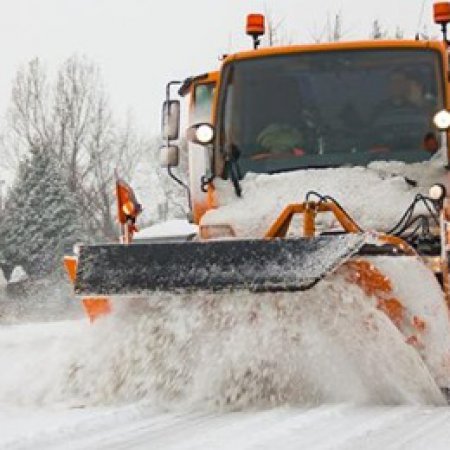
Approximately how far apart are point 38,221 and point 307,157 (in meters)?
23.8

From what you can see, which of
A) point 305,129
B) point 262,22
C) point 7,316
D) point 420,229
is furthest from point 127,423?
point 7,316

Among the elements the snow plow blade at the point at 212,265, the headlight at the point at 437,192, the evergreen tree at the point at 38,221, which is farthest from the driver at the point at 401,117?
the evergreen tree at the point at 38,221

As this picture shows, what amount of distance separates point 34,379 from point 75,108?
129 feet

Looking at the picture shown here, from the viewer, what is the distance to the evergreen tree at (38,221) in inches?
1161

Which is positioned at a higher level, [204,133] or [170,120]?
[170,120]

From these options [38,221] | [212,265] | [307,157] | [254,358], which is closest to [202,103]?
[307,157]

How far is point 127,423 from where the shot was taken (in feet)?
15.5

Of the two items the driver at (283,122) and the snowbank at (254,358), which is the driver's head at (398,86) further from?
the snowbank at (254,358)

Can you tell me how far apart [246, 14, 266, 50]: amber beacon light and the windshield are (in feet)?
2.67

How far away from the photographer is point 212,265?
5.27 meters

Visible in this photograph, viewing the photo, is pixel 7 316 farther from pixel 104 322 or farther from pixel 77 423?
pixel 77 423

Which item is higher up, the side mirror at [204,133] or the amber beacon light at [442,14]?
the amber beacon light at [442,14]

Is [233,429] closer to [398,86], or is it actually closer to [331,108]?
[331,108]

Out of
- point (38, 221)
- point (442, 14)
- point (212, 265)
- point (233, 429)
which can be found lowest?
point (38, 221)
